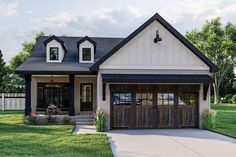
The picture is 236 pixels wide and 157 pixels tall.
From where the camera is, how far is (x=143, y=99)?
1862 centimetres

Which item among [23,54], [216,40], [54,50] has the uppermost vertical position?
[216,40]

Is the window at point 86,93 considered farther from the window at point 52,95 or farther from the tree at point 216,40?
the tree at point 216,40

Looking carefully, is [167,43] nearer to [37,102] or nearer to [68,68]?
[68,68]

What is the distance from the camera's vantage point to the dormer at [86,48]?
Result: 24203 mm

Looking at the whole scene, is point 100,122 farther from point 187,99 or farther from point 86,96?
point 86,96

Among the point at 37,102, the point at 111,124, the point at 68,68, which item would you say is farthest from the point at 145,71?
the point at 37,102

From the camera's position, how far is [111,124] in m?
18.2

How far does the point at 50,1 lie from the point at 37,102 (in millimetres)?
8836

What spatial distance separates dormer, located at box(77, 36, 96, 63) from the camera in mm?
24203

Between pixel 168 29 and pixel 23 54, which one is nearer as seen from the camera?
pixel 168 29

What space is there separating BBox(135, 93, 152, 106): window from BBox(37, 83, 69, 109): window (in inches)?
328

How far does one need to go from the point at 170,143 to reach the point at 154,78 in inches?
208

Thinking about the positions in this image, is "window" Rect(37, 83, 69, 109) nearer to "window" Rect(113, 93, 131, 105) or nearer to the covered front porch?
the covered front porch

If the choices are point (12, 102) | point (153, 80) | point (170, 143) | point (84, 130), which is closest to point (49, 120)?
point (84, 130)
